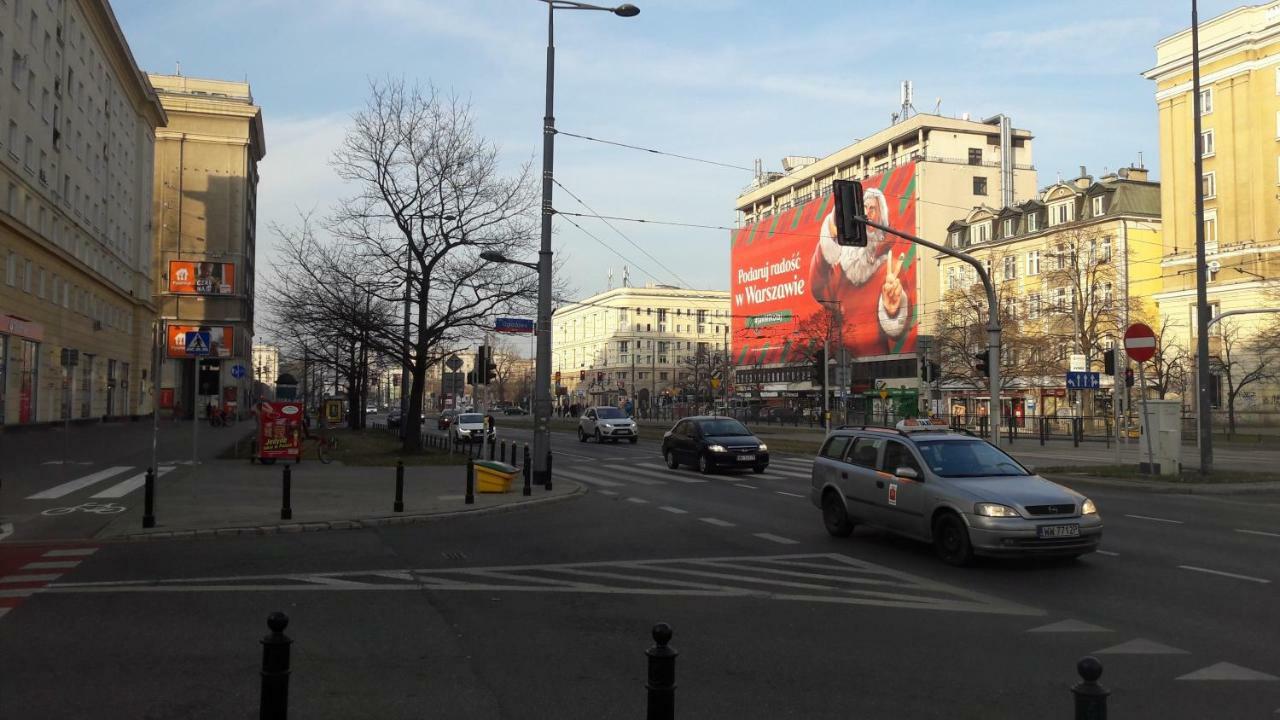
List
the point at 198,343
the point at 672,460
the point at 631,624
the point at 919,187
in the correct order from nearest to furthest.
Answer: the point at 631,624, the point at 198,343, the point at 672,460, the point at 919,187

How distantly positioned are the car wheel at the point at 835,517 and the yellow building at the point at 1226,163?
4396 centimetres

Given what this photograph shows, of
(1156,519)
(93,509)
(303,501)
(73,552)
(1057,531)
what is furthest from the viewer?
(303,501)

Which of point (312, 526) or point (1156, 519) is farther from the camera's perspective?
point (1156, 519)

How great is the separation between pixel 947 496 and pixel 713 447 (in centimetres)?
1400

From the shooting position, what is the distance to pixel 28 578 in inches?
371

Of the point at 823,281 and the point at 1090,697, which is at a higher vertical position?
the point at 823,281

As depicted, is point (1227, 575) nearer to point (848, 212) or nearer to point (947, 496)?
point (947, 496)

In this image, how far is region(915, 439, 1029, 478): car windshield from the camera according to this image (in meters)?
11.1

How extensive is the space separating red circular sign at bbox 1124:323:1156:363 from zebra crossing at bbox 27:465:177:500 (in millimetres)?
20318

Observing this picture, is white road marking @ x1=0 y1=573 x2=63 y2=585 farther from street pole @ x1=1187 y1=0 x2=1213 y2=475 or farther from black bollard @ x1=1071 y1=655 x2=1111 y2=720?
street pole @ x1=1187 y1=0 x2=1213 y2=475

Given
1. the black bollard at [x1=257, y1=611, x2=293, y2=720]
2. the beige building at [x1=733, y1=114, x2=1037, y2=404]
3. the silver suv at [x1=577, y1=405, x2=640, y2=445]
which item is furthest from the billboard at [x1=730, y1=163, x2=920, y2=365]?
the black bollard at [x1=257, y1=611, x2=293, y2=720]

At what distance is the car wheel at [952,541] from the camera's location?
1026cm

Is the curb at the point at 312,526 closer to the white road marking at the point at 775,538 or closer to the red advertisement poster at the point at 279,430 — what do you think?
the white road marking at the point at 775,538

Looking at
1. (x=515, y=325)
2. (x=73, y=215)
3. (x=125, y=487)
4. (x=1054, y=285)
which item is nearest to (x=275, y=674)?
(x=125, y=487)
